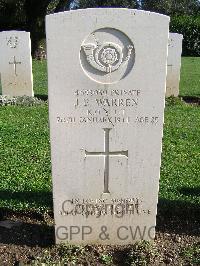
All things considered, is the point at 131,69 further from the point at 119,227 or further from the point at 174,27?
the point at 174,27

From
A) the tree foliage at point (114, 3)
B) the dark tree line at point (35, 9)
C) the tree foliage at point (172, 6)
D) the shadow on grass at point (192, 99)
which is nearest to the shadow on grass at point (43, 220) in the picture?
the shadow on grass at point (192, 99)

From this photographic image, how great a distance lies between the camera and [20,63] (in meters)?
10.5

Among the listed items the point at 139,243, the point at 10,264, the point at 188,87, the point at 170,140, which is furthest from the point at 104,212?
the point at 188,87

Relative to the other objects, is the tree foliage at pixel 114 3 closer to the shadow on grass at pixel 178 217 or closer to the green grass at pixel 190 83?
the green grass at pixel 190 83

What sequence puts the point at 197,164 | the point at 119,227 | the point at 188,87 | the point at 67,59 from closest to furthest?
the point at 67,59
the point at 119,227
the point at 197,164
the point at 188,87

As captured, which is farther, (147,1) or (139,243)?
(147,1)

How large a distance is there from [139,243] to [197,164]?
2511mm

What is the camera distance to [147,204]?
135 inches

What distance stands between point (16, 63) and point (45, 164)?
18.4 ft

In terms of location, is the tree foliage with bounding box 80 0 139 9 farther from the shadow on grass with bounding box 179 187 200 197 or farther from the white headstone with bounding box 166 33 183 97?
the shadow on grass with bounding box 179 187 200 197

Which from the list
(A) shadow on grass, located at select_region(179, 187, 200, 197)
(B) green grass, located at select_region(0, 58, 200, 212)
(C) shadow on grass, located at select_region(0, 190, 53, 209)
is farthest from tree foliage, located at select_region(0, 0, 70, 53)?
(A) shadow on grass, located at select_region(179, 187, 200, 197)

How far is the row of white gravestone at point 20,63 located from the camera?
10.1 m

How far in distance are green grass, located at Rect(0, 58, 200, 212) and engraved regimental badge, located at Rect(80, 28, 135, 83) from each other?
1749 mm

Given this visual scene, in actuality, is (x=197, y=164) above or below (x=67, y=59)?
below
